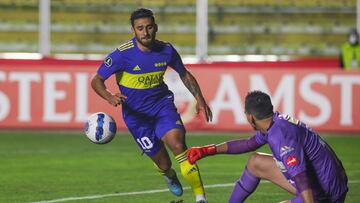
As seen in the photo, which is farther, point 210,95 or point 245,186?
point 210,95

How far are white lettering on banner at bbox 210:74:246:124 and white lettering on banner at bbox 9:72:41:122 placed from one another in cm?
333

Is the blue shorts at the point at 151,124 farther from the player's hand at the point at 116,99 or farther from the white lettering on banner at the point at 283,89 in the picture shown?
the white lettering on banner at the point at 283,89

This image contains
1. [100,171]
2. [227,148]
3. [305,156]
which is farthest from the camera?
[100,171]

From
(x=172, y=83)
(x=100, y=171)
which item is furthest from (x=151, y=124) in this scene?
(x=172, y=83)

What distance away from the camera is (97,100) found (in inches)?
749

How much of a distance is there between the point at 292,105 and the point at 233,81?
1.18 m

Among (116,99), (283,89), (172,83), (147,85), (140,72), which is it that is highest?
(140,72)

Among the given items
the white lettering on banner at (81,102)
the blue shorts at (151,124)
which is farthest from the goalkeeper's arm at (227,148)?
the white lettering on banner at (81,102)

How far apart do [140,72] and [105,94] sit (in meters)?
0.58

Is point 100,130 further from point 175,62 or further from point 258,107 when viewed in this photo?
point 258,107

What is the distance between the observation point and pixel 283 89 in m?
19.0

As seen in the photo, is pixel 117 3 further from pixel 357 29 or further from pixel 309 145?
pixel 309 145

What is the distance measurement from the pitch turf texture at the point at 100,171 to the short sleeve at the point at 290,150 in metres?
3.28

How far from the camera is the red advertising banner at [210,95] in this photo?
18875mm
